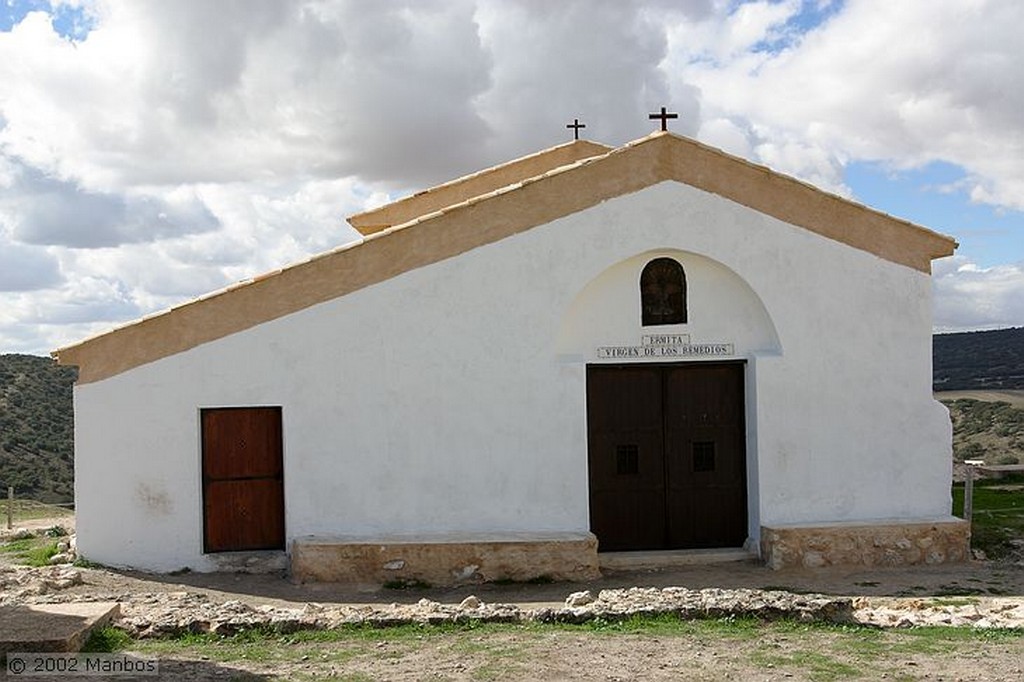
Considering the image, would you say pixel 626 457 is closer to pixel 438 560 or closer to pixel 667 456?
pixel 667 456

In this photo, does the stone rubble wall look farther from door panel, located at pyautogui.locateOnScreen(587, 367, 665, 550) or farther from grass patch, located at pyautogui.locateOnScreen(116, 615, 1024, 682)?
door panel, located at pyautogui.locateOnScreen(587, 367, 665, 550)

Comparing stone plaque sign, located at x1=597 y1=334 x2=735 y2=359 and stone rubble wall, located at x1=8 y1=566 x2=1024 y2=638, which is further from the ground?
stone plaque sign, located at x1=597 y1=334 x2=735 y2=359

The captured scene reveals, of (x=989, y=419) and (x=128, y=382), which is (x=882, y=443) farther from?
(x=989, y=419)

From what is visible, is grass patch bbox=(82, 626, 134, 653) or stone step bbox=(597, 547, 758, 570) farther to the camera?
stone step bbox=(597, 547, 758, 570)

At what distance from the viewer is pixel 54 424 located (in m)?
33.5

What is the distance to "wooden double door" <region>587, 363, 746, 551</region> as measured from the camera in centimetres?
1359

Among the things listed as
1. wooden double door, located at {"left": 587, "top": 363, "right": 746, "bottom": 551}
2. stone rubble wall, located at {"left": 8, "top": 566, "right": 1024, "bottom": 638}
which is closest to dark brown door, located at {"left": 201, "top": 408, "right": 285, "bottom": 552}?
stone rubble wall, located at {"left": 8, "top": 566, "right": 1024, "bottom": 638}

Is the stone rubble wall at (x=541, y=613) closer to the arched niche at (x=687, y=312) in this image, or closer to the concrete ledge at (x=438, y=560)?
the concrete ledge at (x=438, y=560)

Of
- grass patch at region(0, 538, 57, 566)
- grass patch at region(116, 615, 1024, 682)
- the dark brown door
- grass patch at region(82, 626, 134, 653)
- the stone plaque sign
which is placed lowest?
grass patch at region(116, 615, 1024, 682)

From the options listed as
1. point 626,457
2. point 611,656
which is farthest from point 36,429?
point 611,656

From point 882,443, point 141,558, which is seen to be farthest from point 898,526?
point 141,558

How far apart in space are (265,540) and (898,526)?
7620 mm

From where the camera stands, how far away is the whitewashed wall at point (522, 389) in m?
12.5

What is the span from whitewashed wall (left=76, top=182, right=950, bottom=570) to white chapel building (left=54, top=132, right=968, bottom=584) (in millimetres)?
27
